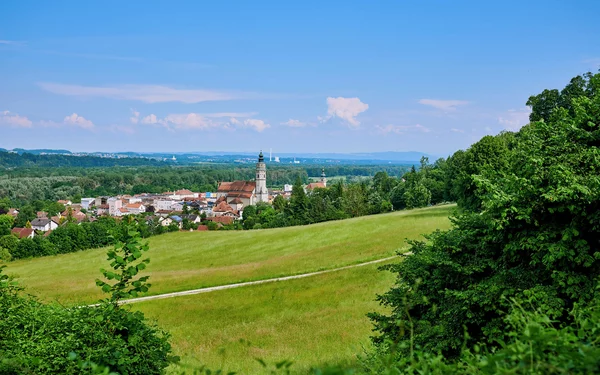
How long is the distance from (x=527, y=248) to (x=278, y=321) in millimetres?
14358

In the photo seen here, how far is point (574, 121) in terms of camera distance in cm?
1038

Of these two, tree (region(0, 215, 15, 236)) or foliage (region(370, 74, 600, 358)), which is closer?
foliage (region(370, 74, 600, 358))

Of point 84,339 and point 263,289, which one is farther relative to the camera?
point 263,289

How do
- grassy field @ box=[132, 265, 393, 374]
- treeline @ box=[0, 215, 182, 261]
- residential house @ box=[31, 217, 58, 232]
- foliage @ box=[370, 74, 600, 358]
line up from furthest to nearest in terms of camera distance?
residential house @ box=[31, 217, 58, 232] < treeline @ box=[0, 215, 182, 261] < grassy field @ box=[132, 265, 393, 374] < foliage @ box=[370, 74, 600, 358]

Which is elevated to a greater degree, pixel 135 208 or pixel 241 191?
pixel 241 191

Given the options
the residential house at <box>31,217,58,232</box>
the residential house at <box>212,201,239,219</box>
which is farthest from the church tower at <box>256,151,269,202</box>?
the residential house at <box>31,217,58,232</box>

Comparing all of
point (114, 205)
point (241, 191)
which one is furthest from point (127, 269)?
point (114, 205)

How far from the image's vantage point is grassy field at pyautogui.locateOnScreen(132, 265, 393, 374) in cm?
1566

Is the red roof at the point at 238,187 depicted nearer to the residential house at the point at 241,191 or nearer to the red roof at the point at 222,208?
the residential house at the point at 241,191

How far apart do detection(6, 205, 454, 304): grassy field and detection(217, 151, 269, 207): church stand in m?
121

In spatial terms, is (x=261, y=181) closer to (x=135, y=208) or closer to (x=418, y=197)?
(x=135, y=208)

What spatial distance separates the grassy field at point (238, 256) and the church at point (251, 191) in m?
121

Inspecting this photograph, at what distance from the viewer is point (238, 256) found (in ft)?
145

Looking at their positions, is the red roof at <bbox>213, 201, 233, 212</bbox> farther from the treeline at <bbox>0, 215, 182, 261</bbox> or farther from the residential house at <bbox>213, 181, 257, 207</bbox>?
the treeline at <bbox>0, 215, 182, 261</bbox>
